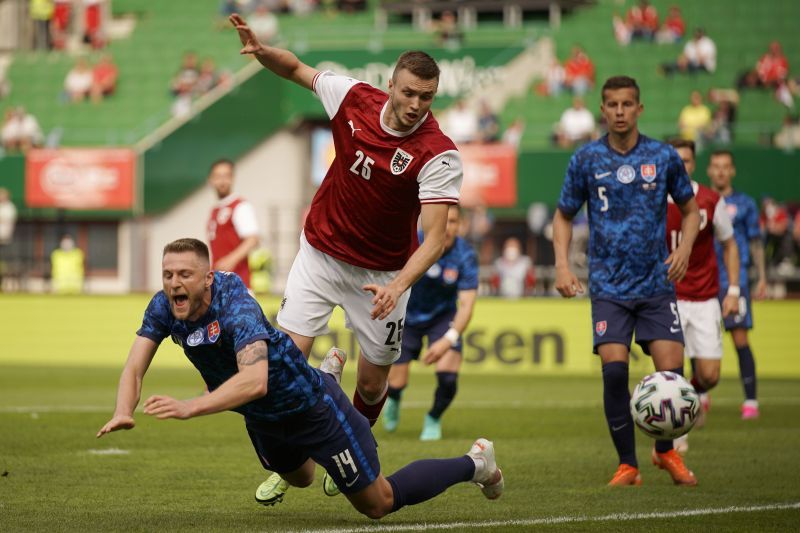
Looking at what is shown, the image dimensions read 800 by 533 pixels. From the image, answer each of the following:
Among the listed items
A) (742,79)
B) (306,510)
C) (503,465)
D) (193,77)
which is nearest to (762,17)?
(742,79)

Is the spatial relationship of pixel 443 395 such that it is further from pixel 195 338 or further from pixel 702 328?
pixel 195 338

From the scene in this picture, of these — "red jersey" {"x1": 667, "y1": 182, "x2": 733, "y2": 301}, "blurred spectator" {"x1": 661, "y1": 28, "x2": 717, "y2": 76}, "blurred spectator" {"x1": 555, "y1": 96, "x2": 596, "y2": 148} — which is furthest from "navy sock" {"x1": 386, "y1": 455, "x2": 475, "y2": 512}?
"blurred spectator" {"x1": 661, "y1": 28, "x2": 717, "y2": 76}

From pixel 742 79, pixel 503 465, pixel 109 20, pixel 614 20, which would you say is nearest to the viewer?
pixel 503 465

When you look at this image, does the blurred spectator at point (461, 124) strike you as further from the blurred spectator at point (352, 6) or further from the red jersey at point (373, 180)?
the red jersey at point (373, 180)

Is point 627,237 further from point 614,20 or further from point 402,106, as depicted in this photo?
point 614,20

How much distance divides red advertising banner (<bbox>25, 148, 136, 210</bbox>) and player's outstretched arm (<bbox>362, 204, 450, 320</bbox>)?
25297mm

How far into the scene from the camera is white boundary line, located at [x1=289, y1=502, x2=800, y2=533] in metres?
6.98

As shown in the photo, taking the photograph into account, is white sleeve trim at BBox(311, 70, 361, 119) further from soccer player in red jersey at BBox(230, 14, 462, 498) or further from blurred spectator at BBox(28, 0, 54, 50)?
blurred spectator at BBox(28, 0, 54, 50)

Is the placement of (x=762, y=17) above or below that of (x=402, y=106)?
above

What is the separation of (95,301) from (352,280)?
1455 centimetres

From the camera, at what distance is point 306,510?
7.84 m

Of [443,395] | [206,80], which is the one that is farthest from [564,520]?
[206,80]

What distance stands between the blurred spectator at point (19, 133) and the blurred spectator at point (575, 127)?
1275cm

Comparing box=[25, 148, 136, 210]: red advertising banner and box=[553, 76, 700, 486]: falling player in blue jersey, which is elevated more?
box=[25, 148, 136, 210]: red advertising banner
